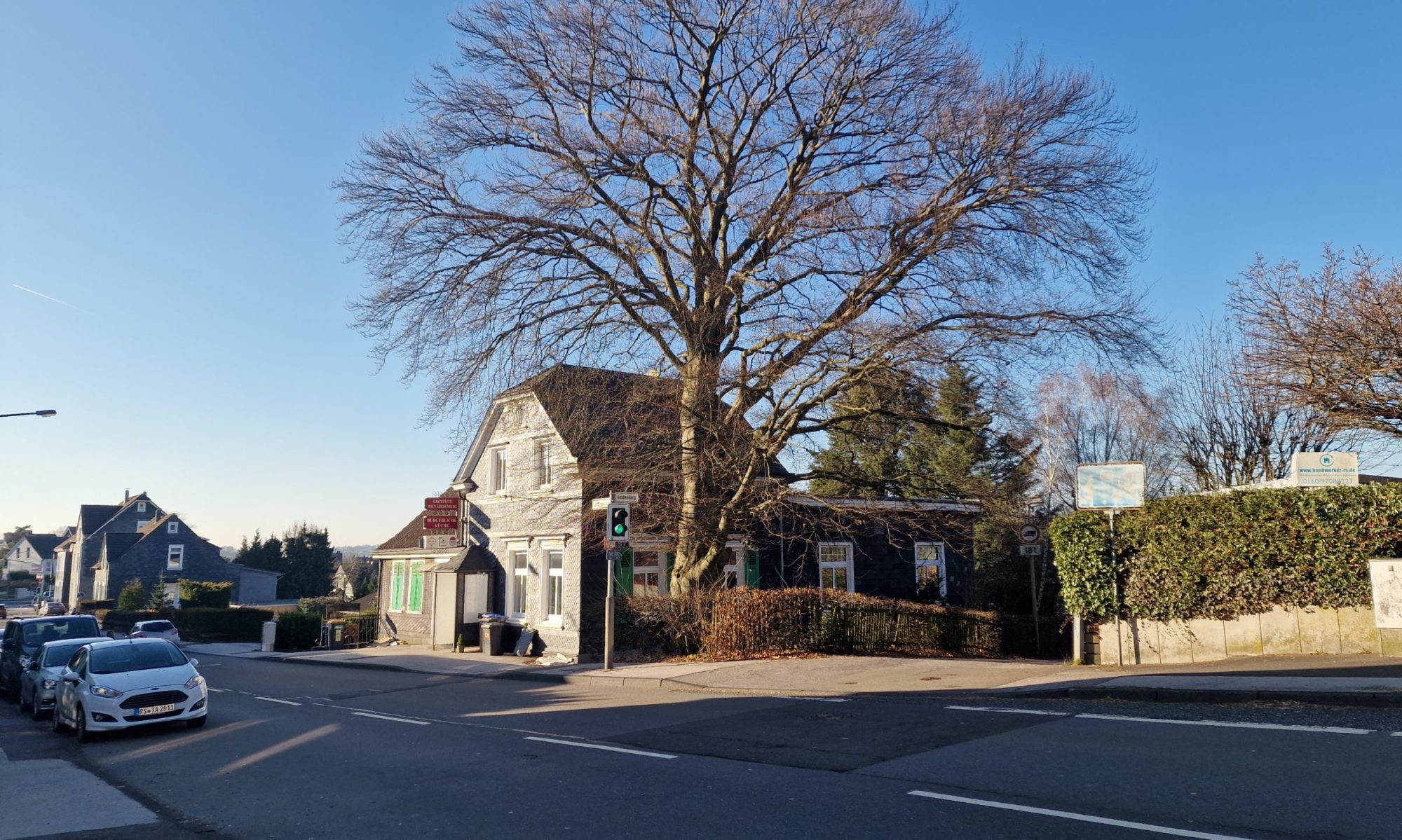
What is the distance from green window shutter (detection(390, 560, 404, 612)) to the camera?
A: 112ft

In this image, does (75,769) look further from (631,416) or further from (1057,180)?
(1057,180)

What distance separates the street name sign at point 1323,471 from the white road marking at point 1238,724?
7743 millimetres

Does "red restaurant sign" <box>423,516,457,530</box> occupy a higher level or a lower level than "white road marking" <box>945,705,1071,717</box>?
higher

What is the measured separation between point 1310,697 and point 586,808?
805cm

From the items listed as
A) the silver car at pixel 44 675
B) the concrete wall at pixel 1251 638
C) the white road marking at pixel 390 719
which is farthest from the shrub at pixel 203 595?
the concrete wall at pixel 1251 638

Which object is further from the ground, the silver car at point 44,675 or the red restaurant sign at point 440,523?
the red restaurant sign at point 440,523

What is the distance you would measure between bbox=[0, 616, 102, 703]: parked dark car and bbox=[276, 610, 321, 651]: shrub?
13031 millimetres

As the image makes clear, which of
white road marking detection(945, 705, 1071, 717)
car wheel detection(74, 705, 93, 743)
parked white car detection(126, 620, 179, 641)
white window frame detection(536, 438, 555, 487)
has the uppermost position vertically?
white window frame detection(536, 438, 555, 487)

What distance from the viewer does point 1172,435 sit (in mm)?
35094

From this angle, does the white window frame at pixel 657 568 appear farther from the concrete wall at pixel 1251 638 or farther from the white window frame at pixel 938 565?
the concrete wall at pixel 1251 638

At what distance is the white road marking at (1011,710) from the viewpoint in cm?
1119

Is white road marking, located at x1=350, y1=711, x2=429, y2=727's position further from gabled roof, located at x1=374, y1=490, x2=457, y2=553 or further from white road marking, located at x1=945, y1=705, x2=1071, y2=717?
gabled roof, located at x1=374, y1=490, x2=457, y2=553

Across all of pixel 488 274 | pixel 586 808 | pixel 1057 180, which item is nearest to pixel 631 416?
pixel 488 274

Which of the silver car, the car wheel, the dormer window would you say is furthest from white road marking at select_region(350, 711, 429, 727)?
the dormer window
